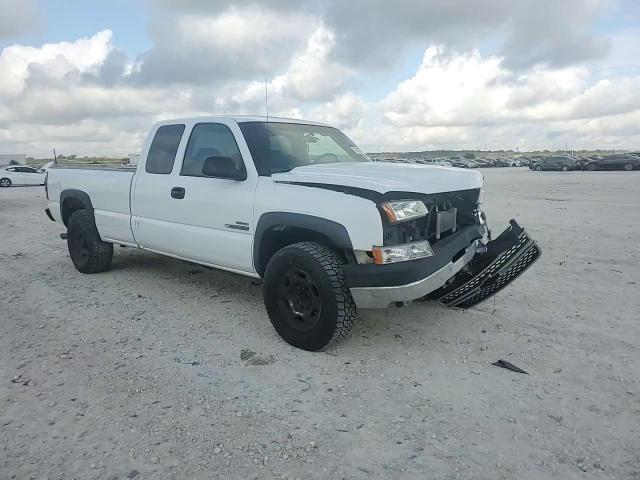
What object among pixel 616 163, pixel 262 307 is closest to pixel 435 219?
pixel 262 307

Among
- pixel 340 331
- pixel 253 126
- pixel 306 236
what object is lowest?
pixel 340 331

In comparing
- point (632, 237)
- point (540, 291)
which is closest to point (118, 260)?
point (540, 291)

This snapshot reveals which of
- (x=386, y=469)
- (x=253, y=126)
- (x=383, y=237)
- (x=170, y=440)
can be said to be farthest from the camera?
(x=253, y=126)

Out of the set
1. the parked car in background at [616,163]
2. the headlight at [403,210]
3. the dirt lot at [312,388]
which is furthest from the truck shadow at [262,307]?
the parked car in background at [616,163]

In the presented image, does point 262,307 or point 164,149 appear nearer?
point 262,307

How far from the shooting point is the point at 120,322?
4891 mm

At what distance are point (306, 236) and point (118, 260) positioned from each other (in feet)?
14.6

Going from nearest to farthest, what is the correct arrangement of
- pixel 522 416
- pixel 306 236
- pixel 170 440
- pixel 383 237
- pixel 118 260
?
pixel 170 440
pixel 522 416
pixel 383 237
pixel 306 236
pixel 118 260

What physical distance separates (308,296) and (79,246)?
163 inches

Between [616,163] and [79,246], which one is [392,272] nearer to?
[79,246]

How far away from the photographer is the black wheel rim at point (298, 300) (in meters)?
4.02

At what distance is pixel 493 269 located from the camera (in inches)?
187

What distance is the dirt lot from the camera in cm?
275

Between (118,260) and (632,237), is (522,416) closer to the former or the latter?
(118,260)
